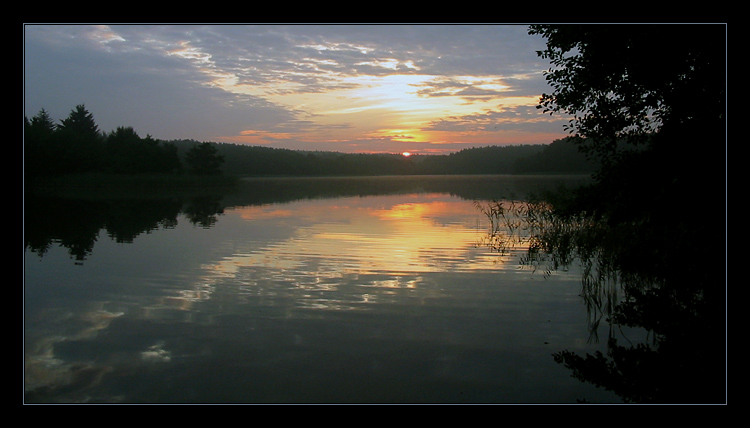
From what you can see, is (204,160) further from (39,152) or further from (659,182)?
(659,182)

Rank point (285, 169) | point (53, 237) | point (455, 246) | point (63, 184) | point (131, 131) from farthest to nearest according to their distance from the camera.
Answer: point (285, 169) → point (131, 131) → point (63, 184) → point (53, 237) → point (455, 246)

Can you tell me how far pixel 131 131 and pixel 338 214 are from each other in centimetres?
5602

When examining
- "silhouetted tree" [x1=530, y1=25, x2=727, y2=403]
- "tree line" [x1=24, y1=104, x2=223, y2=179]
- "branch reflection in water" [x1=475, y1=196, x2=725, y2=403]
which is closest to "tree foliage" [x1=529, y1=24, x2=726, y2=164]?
"silhouetted tree" [x1=530, y1=25, x2=727, y2=403]

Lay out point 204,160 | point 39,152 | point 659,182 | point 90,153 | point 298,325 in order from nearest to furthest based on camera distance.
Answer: point 298,325 → point 659,182 → point 39,152 → point 90,153 → point 204,160

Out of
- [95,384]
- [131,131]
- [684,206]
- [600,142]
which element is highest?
[131,131]

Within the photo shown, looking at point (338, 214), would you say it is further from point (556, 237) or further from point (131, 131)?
point (131, 131)

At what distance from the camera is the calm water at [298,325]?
5289 millimetres

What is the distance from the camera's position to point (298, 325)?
23.6ft

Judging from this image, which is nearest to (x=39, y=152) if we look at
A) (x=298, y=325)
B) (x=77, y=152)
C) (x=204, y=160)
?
(x=77, y=152)

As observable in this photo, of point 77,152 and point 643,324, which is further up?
point 77,152

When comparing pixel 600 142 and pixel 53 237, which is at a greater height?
pixel 600 142

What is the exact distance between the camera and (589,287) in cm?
913

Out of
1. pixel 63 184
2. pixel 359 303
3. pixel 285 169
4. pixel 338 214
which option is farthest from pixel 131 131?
pixel 285 169

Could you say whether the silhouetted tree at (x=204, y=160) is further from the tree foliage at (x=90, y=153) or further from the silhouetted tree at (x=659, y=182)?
the silhouetted tree at (x=659, y=182)
